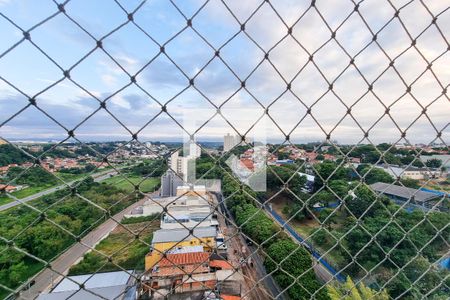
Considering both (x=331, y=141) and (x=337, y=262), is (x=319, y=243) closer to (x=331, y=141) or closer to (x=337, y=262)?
(x=337, y=262)

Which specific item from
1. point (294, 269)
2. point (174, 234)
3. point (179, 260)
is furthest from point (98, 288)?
A: point (294, 269)

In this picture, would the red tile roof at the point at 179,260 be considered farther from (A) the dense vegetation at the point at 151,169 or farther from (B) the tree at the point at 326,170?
(B) the tree at the point at 326,170

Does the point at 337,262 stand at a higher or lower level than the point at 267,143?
lower

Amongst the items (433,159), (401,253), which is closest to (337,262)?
(401,253)

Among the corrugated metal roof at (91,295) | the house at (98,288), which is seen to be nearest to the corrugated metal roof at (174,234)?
the house at (98,288)

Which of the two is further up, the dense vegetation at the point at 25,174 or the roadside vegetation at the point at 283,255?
the dense vegetation at the point at 25,174

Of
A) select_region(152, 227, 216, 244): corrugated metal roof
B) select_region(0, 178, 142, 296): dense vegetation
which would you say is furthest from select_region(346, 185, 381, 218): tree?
select_region(152, 227, 216, 244): corrugated metal roof

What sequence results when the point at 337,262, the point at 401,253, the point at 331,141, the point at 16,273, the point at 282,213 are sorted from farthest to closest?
the point at 282,213, the point at 337,262, the point at 401,253, the point at 16,273, the point at 331,141

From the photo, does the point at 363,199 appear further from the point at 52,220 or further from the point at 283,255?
the point at 52,220

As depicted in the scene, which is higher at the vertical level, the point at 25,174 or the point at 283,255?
the point at 25,174
